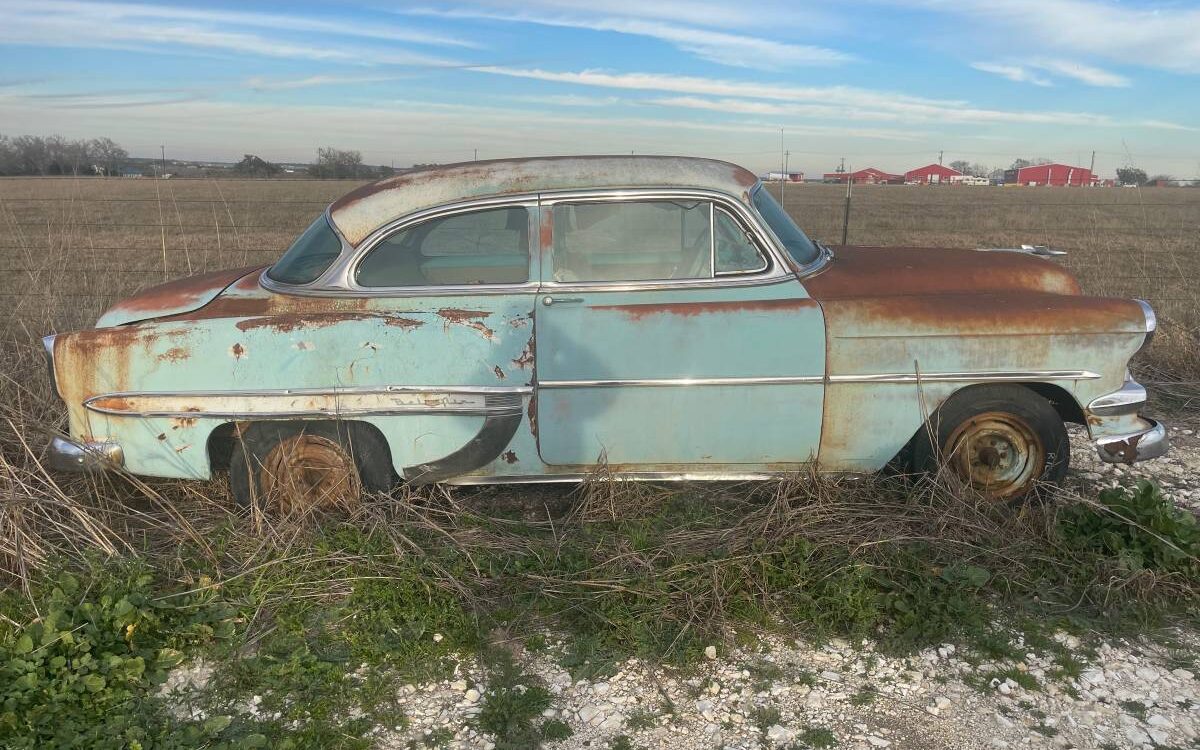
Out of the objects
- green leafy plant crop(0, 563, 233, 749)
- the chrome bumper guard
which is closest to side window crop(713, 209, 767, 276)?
green leafy plant crop(0, 563, 233, 749)

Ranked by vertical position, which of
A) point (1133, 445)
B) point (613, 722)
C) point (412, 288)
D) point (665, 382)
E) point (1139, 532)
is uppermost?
point (412, 288)

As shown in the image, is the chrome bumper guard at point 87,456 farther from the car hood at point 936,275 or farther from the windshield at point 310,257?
the car hood at point 936,275

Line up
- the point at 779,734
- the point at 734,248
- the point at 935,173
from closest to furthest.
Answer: the point at 779,734 → the point at 734,248 → the point at 935,173

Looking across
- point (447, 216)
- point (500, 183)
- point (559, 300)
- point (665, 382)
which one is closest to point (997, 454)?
point (665, 382)

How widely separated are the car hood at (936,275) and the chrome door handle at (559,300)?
102 cm

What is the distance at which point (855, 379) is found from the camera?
3.74 m

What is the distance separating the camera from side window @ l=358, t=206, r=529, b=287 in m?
3.88

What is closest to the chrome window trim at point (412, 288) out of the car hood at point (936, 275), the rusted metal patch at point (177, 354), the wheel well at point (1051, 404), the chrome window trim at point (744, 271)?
the rusted metal patch at point (177, 354)

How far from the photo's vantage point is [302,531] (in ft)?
11.8

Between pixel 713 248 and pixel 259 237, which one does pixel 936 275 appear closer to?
pixel 713 248

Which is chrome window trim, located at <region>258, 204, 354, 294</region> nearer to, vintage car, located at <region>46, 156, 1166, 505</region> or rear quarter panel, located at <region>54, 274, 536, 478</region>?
vintage car, located at <region>46, 156, 1166, 505</region>

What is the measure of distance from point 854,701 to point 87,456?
128 inches

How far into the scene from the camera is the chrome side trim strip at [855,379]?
3.71 m

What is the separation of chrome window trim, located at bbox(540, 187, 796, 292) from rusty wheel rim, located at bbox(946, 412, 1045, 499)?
1.03 meters
